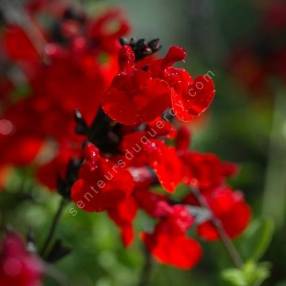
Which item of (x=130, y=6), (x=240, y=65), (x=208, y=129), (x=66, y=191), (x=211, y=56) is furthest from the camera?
(x=130, y=6)

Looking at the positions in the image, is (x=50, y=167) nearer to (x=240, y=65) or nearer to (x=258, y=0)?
(x=240, y=65)

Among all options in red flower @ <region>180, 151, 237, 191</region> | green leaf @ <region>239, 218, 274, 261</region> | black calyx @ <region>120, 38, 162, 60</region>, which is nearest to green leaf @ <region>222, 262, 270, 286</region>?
green leaf @ <region>239, 218, 274, 261</region>

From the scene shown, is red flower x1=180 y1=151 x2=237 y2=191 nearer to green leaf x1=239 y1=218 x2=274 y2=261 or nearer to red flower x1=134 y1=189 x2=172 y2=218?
red flower x1=134 y1=189 x2=172 y2=218

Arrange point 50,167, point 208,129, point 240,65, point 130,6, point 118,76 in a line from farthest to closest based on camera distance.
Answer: point 130,6, point 240,65, point 208,129, point 50,167, point 118,76

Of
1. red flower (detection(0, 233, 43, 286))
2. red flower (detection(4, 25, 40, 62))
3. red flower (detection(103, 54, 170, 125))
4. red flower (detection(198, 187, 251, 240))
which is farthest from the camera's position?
red flower (detection(4, 25, 40, 62))

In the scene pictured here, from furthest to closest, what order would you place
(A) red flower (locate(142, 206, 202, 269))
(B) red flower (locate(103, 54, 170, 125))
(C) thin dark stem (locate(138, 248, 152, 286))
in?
(C) thin dark stem (locate(138, 248, 152, 286)) < (A) red flower (locate(142, 206, 202, 269)) < (B) red flower (locate(103, 54, 170, 125))

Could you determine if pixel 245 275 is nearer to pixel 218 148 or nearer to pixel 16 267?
pixel 16 267

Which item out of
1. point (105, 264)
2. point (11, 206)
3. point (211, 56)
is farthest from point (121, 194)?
point (211, 56)

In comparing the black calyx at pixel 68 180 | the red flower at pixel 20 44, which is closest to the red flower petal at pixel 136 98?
the black calyx at pixel 68 180
